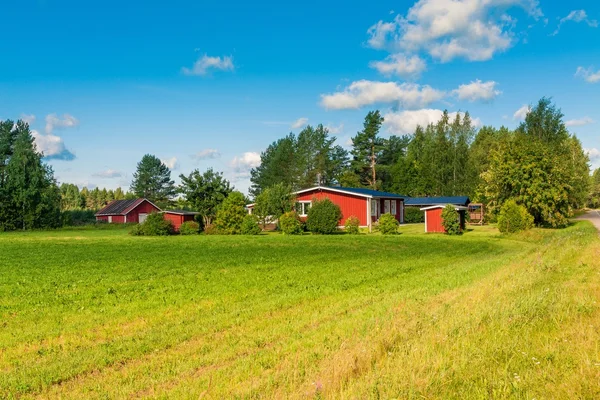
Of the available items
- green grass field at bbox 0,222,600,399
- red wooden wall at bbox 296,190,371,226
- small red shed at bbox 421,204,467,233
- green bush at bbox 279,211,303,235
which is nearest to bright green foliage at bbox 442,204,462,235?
small red shed at bbox 421,204,467,233

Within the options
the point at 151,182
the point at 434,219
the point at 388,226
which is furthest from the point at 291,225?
the point at 151,182

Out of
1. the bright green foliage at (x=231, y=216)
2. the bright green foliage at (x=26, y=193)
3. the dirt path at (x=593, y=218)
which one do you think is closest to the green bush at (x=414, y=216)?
the dirt path at (x=593, y=218)

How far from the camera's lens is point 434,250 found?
21109 mm

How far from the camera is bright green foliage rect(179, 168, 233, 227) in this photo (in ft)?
120

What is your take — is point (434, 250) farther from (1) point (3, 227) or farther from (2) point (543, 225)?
(1) point (3, 227)

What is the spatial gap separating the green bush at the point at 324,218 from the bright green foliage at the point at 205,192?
8264 millimetres

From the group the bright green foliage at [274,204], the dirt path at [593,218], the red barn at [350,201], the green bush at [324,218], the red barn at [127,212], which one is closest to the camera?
the green bush at [324,218]

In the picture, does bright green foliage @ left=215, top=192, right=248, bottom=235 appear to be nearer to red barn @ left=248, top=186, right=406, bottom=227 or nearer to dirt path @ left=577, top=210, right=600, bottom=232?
red barn @ left=248, top=186, right=406, bottom=227

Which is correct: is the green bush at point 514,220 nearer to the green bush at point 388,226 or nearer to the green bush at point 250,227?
the green bush at point 388,226

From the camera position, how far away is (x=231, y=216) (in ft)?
113

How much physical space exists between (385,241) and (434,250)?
4.36 meters

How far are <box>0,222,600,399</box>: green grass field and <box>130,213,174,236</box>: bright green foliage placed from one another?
20.5 metres

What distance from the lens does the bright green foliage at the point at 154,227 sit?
115 feet

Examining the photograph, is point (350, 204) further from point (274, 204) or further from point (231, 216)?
point (231, 216)
